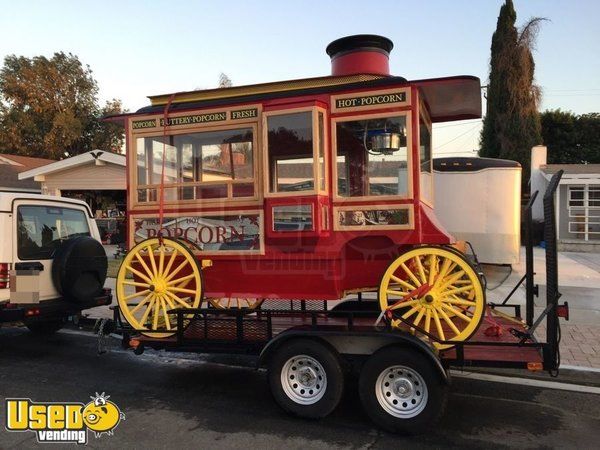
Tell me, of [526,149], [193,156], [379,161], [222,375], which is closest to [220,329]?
[222,375]

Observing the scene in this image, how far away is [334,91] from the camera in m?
4.54

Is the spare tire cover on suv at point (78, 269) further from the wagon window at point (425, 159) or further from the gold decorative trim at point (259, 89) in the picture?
the wagon window at point (425, 159)

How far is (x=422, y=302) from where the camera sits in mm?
4168

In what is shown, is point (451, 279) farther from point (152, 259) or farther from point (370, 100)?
point (152, 259)

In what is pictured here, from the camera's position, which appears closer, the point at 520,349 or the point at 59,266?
the point at 520,349

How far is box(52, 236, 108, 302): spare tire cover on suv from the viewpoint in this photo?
5.93m

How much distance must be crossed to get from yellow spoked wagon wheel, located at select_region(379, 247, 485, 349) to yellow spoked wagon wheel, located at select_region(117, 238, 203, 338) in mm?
1892

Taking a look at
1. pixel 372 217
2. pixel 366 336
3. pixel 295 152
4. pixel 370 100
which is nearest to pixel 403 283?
pixel 366 336

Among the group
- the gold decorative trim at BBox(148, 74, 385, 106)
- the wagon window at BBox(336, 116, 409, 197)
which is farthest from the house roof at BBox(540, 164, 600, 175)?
the gold decorative trim at BBox(148, 74, 385, 106)

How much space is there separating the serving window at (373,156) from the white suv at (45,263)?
364 centimetres

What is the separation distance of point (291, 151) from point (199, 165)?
120 centimetres

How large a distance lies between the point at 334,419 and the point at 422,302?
4.20 ft

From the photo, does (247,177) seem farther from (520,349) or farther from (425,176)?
(520,349)

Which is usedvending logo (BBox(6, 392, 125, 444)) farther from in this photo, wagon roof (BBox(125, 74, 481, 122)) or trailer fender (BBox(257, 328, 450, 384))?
wagon roof (BBox(125, 74, 481, 122))
